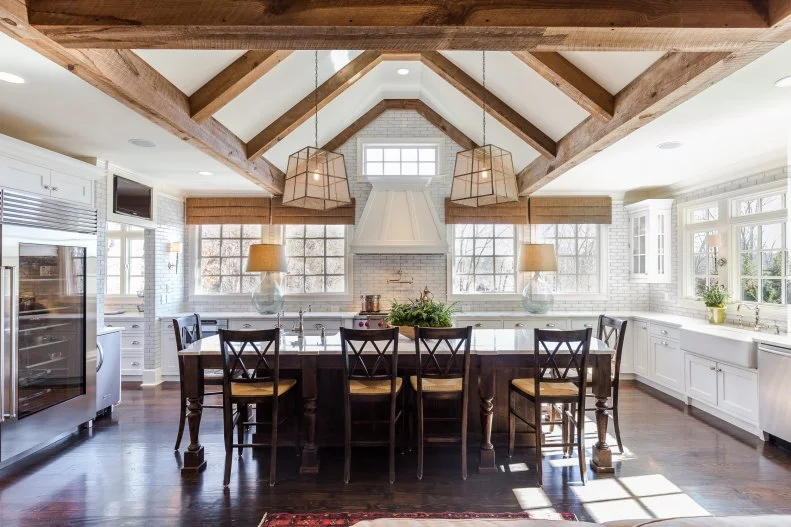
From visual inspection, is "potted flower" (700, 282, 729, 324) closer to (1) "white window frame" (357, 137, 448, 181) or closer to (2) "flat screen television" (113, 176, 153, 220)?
(1) "white window frame" (357, 137, 448, 181)

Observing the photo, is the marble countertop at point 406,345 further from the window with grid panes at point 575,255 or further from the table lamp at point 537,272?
the window with grid panes at point 575,255

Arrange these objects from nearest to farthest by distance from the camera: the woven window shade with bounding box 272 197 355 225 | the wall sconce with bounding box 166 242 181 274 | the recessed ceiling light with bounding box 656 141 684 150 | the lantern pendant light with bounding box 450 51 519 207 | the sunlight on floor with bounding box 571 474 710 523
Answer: the sunlight on floor with bounding box 571 474 710 523
the lantern pendant light with bounding box 450 51 519 207
the recessed ceiling light with bounding box 656 141 684 150
the wall sconce with bounding box 166 242 181 274
the woven window shade with bounding box 272 197 355 225

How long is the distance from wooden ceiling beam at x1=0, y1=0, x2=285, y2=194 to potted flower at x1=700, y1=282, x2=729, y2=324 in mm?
5543

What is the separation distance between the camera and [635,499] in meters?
2.93

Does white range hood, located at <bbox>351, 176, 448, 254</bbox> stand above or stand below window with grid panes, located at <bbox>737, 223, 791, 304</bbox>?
above

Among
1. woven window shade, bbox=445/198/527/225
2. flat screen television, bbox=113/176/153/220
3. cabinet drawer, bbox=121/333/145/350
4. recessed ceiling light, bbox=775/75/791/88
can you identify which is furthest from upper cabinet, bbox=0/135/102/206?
recessed ceiling light, bbox=775/75/791/88

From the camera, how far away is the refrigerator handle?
3219 millimetres

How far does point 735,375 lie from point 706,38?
11.2ft

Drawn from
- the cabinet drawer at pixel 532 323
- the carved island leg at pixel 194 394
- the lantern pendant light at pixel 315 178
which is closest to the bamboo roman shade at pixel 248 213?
the cabinet drawer at pixel 532 323

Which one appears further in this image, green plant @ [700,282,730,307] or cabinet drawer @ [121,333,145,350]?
cabinet drawer @ [121,333,145,350]

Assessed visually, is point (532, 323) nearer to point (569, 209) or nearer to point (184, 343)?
point (569, 209)

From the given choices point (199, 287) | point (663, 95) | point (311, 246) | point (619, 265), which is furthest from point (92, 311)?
point (619, 265)

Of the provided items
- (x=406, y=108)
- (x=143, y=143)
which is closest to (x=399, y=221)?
(x=406, y=108)

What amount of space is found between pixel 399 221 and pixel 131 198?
11.1 feet
